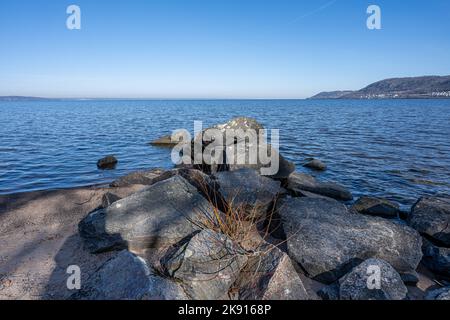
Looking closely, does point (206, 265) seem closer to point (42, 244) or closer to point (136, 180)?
point (42, 244)

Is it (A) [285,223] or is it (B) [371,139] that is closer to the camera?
(A) [285,223]

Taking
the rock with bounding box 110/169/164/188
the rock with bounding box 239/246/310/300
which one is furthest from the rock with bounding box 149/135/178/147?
the rock with bounding box 239/246/310/300

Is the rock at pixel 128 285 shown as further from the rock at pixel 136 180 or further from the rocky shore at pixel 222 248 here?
the rock at pixel 136 180

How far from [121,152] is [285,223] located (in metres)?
15.0

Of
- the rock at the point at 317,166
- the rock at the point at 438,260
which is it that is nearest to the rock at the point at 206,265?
the rock at the point at 438,260

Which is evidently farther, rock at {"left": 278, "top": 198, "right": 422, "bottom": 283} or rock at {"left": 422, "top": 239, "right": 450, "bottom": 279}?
rock at {"left": 422, "top": 239, "right": 450, "bottom": 279}

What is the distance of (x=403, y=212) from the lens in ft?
25.3

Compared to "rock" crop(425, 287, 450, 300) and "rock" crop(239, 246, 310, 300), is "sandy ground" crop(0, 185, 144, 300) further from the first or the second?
"rock" crop(425, 287, 450, 300)

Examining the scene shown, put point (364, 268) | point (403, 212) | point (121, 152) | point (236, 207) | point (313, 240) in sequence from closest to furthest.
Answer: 1. point (364, 268)
2. point (313, 240)
3. point (236, 207)
4. point (403, 212)
5. point (121, 152)

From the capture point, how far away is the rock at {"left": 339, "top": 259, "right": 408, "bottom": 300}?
347 cm

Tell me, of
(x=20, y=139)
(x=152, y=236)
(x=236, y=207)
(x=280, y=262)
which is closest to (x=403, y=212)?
(x=236, y=207)

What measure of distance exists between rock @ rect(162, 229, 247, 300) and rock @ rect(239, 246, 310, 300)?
17cm

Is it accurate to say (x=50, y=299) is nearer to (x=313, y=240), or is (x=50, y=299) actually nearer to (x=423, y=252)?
(x=313, y=240)

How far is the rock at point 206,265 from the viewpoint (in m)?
3.50
